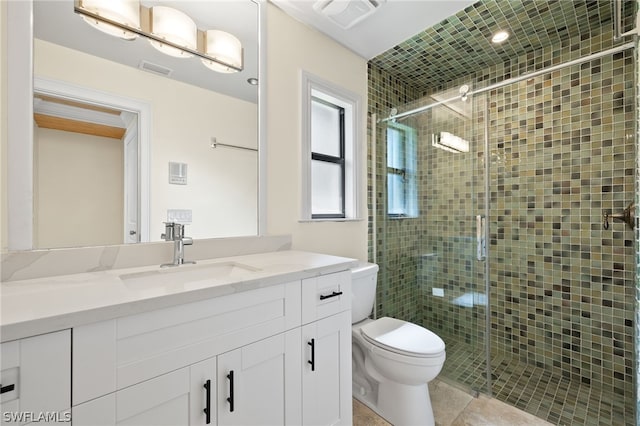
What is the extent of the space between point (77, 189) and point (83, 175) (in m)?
0.06

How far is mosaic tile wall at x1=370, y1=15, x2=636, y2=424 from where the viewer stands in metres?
1.75

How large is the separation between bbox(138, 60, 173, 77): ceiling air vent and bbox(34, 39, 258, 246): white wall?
0.02 metres

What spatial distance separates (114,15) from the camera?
44.5 inches

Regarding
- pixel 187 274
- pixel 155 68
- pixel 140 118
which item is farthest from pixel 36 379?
pixel 155 68

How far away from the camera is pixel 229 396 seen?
88 centimetres

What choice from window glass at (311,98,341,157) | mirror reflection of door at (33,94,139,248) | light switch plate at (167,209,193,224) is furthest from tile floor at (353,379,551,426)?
window glass at (311,98,341,157)

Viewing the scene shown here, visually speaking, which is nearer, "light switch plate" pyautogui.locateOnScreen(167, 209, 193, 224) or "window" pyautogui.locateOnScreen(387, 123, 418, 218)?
"light switch plate" pyautogui.locateOnScreen(167, 209, 193, 224)

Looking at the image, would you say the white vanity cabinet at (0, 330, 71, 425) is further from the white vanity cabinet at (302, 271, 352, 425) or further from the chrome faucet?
the white vanity cabinet at (302, 271, 352, 425)

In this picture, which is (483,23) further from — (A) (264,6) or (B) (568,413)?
(B) (568,413)

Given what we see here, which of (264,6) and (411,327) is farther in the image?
(411,327)

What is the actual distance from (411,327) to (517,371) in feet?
3.38

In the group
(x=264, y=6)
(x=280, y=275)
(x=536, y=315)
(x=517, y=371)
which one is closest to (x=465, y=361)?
(x=517, y=371)

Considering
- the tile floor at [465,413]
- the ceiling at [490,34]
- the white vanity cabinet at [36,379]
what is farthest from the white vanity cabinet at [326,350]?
the ceiling at [490,34]

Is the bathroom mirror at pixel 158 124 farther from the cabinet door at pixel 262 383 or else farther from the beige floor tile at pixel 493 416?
the beige floor tile at pixel 493 416
